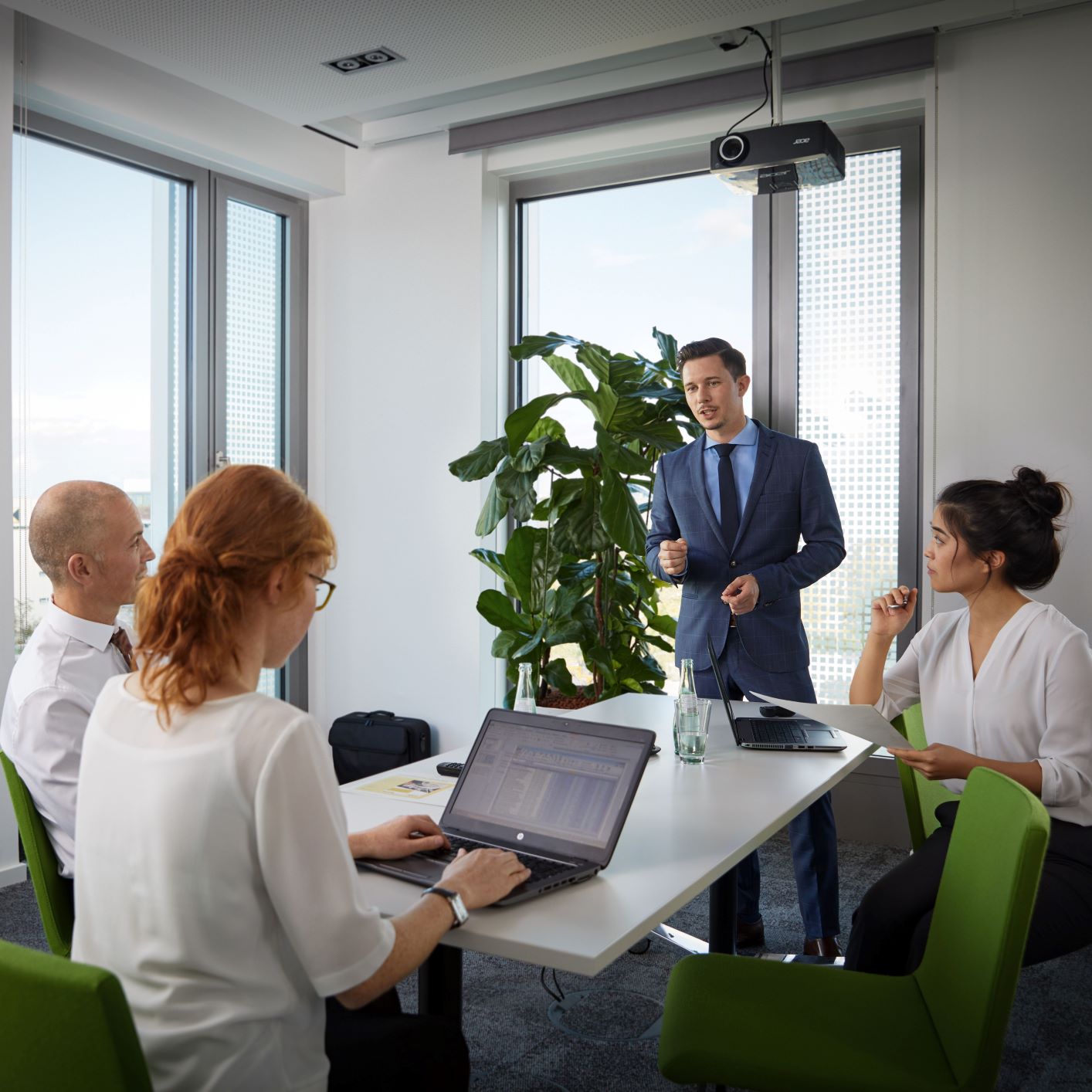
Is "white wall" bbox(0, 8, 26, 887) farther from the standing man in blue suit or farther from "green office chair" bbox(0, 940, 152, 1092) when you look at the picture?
"green office chair" bbox(0, 940, 152, 1092)

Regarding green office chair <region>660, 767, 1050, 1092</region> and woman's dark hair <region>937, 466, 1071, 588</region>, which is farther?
woman's dark hair <region>937, 466, 1071, 588</region>

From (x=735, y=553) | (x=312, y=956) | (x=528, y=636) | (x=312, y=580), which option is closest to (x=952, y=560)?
(x=735, y=553)

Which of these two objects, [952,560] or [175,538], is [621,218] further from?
[175,538]

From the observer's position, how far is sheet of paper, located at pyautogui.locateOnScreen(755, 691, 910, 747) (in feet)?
7.63

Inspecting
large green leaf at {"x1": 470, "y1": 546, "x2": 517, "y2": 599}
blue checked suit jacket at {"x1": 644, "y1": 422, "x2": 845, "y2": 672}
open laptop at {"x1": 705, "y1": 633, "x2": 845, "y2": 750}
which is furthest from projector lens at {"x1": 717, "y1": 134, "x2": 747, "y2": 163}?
open laptop at {"x1": 705, "y1": 633, "x2": 845, "y2": 750}

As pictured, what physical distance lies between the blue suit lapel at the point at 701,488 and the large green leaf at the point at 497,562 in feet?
3.96

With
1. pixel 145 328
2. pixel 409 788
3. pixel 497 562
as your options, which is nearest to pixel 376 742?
pixel 497 562

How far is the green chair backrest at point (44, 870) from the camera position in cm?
200

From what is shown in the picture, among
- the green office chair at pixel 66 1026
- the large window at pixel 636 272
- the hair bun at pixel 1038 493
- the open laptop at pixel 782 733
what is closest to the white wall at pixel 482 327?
the large window at pixel 636 272

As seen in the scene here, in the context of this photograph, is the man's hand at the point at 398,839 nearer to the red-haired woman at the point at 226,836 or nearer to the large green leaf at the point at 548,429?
the red-haired woman at the point at 226,836

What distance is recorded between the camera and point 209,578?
1304 millimetres

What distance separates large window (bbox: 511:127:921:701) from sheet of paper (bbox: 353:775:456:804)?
263 cm

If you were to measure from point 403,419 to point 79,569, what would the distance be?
3.18 metres

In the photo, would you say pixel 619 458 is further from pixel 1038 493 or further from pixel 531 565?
pixel 1038 493
